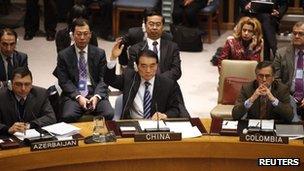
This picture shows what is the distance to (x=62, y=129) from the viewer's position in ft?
16.6

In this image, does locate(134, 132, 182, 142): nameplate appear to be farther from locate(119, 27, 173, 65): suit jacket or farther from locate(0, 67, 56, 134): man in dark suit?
locate(119, 27, 173, 65): suit jacket

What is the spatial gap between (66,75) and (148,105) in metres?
1.06

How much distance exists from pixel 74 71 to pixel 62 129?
4.65ft

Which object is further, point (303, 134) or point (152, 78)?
point (152, 78)

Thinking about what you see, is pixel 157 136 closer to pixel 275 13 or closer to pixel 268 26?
pixel 268 26

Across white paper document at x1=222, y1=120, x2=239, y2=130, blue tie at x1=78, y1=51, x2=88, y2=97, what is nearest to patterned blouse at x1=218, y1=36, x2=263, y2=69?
blue tie at x1=78, y1=51, x2=88, y2=97

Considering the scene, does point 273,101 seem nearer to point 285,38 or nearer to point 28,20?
point 285,38

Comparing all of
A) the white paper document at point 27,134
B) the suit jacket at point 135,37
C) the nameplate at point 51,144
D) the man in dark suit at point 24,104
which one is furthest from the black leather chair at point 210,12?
the nameplate at point 51,144

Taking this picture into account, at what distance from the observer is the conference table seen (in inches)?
187

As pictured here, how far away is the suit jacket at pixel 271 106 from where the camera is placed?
5422mm

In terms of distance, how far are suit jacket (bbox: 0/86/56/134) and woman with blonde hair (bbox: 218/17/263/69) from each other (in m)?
2.10

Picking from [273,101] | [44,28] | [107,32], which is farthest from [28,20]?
[273,101]

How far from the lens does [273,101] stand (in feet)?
17.8

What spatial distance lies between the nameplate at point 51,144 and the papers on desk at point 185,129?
0.76m
